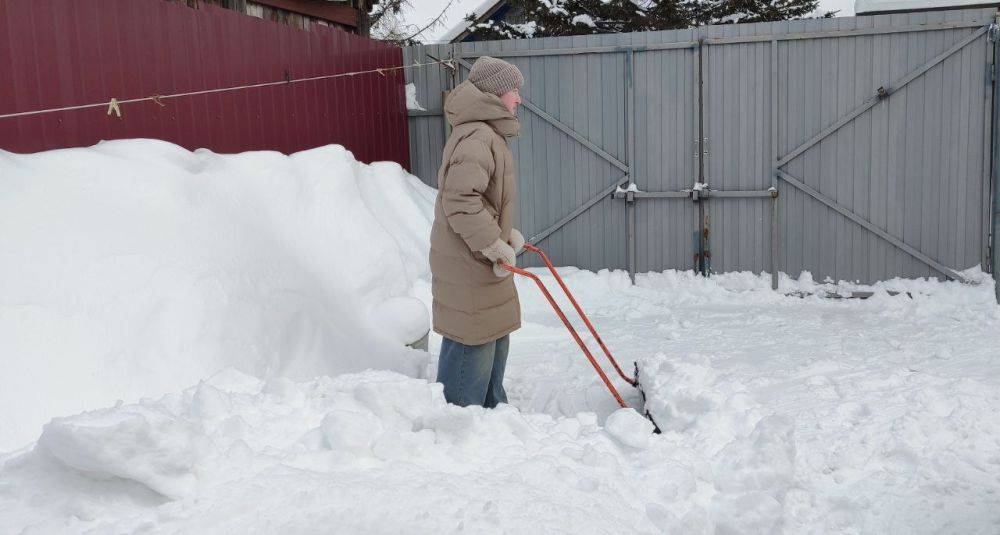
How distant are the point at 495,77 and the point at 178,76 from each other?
2.49 m

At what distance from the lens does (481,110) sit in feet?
13.2

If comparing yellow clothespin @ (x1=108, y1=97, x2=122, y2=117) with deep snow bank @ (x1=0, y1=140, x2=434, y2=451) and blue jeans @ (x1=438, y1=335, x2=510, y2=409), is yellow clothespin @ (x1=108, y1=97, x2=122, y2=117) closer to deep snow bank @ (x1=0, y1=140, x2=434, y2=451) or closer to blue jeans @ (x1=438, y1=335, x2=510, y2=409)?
deep snow bank @ (x1=0, y1=140, x2=434, y2=451)

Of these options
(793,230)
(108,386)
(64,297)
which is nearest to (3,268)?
(64,297)

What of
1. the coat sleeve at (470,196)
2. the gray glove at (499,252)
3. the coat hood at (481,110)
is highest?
the coat hood at (481,110)

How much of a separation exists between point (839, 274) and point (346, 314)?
4790 mm

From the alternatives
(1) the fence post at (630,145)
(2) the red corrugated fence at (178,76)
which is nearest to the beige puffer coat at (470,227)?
(2) the red corrugated fence at (178,76)

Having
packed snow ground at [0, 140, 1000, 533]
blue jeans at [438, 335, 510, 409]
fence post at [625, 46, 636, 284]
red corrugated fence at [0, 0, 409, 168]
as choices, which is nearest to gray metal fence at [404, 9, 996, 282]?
fence post at [625, 46, 636, 284]

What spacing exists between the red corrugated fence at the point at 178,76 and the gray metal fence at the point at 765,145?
1.55 metres

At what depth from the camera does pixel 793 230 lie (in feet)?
26.5

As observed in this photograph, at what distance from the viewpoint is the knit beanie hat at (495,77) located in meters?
4.06

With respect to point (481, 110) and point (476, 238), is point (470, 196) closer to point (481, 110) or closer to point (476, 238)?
point (476, 238)

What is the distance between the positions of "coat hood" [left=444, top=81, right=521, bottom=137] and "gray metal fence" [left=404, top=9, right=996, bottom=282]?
14.1 ft

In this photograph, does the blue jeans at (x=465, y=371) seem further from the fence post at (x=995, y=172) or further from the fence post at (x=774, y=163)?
the fence post at (x=995, y=172)

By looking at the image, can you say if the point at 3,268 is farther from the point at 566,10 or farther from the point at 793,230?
the point at 566,10
